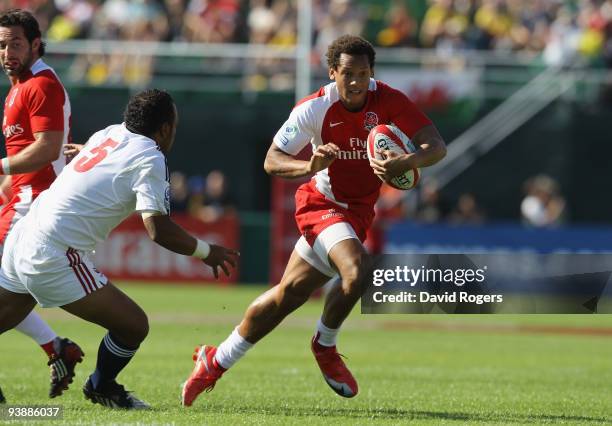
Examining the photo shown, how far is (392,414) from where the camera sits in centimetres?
835

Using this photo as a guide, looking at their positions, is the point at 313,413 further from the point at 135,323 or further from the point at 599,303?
the point at 599,303

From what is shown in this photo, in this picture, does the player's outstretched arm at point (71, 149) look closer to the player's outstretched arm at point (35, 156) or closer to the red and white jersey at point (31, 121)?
the red and white jersey at point (31, 121)

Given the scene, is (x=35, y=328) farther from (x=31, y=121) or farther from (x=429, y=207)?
(x=429, y=207)

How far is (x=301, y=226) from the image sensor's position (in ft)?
28.9

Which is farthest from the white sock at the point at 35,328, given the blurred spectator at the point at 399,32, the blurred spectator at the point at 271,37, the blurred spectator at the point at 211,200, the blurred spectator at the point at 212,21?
the blurred spectator at the point at 212,21

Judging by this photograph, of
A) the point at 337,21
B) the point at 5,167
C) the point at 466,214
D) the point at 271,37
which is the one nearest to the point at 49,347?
the point at 5,167

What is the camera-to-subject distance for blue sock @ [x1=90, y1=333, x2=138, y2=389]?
320 inches

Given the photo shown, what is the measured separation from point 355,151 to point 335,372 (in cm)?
154

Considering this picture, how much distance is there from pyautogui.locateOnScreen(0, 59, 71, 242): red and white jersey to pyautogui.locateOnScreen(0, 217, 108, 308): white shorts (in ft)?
2.55

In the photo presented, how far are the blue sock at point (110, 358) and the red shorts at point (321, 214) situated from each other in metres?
1.45

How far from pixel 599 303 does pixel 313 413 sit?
210cm

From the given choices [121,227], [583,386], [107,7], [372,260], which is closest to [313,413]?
[372,260]

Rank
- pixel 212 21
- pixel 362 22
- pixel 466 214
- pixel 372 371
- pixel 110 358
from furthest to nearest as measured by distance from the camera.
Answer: pixel 212 21, pixel 362 22, pixel 466 214, pixel 372 371, pixel 110 358

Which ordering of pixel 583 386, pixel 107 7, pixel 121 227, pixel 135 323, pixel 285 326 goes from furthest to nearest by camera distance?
pixel 107 7
pixel 121 227
pixel 285 326
pixel 583 386
pixel 135 323
